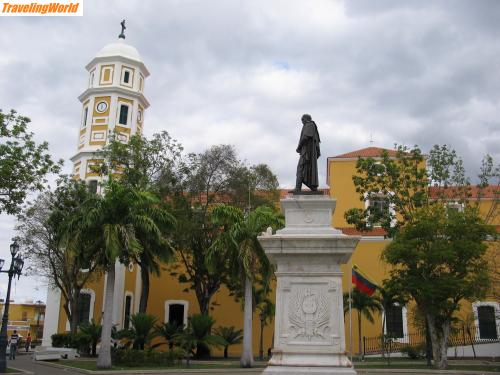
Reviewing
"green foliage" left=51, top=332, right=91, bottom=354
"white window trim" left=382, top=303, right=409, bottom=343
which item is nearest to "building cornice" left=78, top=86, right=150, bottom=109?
"green foliage" left=51, top=332, right=91, bottom=354

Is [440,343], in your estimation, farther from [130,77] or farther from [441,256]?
[130,77]

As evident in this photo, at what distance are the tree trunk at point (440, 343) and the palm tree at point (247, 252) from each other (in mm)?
6507

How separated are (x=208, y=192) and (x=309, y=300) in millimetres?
17850

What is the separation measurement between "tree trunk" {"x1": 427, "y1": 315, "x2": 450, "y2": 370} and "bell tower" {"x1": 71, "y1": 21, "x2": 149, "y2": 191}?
20.5m

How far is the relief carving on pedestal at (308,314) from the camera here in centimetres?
898

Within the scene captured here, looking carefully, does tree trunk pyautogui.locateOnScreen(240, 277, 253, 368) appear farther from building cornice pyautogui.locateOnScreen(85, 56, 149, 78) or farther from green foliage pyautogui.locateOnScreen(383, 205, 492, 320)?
building cornice pyautogui.locateOnScreen(85, 56, 149, 78)

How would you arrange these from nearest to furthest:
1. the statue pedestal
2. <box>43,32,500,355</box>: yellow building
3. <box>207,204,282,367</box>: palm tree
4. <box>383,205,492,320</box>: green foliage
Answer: the statue pedestal < <box>383,205,492,320</box>: green foliage < <box>207,204,282,367</box>: palm tree < <box>43,32,500,355</box>: yellow building

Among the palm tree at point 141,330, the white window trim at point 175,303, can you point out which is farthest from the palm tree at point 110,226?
the white window trim at point 175,303

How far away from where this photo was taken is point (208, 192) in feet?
87.3

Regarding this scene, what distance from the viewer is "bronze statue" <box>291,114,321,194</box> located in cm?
1041

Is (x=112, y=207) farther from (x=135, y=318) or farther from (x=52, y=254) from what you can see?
(x=52, y=254)

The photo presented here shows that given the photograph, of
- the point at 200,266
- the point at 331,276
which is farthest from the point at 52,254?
the point at 331,276

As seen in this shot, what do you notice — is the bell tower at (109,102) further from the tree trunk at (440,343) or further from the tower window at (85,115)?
the tree trunk at (440,343)

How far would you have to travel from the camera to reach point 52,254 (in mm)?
27016
